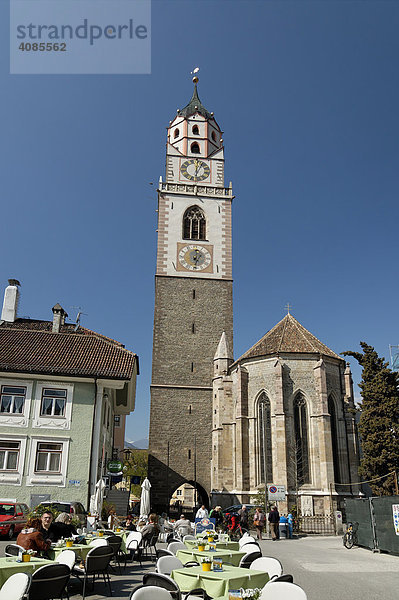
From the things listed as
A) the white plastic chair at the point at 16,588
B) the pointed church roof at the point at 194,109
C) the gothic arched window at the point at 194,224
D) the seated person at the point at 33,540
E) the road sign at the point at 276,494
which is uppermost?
the pointed church roof at the point at 194,109

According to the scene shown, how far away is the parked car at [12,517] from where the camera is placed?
16812 mm

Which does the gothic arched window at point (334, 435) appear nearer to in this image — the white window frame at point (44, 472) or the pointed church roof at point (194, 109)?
the white window frame at point (44, 472)

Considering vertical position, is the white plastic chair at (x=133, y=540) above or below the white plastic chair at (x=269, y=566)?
below

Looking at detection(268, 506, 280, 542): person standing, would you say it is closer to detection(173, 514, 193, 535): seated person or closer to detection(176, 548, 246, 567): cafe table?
detection(173, 514, 193, 535): seated person

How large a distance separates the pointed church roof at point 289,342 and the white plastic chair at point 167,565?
77.2 ft

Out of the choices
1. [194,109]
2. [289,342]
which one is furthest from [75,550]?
[194,109]

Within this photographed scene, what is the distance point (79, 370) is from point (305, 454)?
14719 millimetres

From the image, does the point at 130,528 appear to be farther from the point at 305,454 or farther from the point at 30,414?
the point at 305,454

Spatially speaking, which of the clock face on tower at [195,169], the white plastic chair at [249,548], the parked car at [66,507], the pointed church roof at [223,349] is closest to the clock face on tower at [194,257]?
the pointed church roof at [223,349]

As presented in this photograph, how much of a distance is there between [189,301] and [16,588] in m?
31.8

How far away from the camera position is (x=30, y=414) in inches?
829

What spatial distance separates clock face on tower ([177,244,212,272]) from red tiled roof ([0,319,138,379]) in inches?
597

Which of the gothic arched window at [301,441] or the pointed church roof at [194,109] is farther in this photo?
the pointed church roof at [194,109]

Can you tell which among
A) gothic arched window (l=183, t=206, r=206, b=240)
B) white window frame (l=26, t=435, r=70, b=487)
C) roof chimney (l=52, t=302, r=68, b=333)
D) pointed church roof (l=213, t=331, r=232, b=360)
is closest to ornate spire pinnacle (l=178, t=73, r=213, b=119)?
gothic arched window (l=183, t=206, r=206, b=240)
